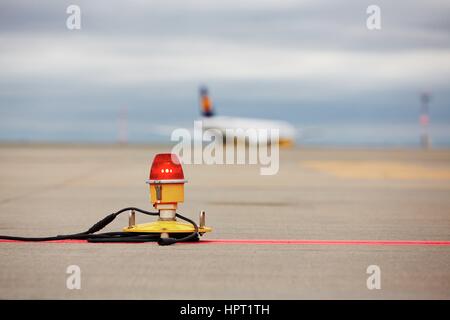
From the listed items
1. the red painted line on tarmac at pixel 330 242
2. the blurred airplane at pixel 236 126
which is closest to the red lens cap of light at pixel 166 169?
the red painted line on tarmac at pixel 330 242

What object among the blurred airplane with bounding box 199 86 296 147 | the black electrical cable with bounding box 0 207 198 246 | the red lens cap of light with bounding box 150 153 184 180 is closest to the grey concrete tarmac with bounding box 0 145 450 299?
the black electrical cable with bounding box 0 207 198 246

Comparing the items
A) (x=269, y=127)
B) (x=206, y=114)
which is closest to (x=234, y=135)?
(x=206, y=114)

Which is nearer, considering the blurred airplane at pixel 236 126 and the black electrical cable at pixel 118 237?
the black electrical cable at pixel 118 237

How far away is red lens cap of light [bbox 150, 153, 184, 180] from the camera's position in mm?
8805

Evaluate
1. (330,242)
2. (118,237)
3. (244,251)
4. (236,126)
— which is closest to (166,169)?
(118,237)

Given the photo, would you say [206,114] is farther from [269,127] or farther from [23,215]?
[23,215]

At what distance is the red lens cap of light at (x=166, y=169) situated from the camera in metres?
8.80

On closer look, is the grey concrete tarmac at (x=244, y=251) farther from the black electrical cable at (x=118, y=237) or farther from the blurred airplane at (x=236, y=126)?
the blurred airplane at (x=236, y=126)

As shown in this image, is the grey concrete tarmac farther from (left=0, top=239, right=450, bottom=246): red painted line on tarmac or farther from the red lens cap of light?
the red lens cap of light

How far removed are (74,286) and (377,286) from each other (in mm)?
2542

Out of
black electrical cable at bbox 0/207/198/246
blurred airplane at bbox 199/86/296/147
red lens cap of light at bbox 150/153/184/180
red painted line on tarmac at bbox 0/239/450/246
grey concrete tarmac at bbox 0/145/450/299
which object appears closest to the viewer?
grey concrete tarmac at bbox 0/145/450/299

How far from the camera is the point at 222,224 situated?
11.7 m

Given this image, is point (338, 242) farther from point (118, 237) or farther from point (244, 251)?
point (118, 237)

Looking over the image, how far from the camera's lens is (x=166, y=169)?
28.9 ft
